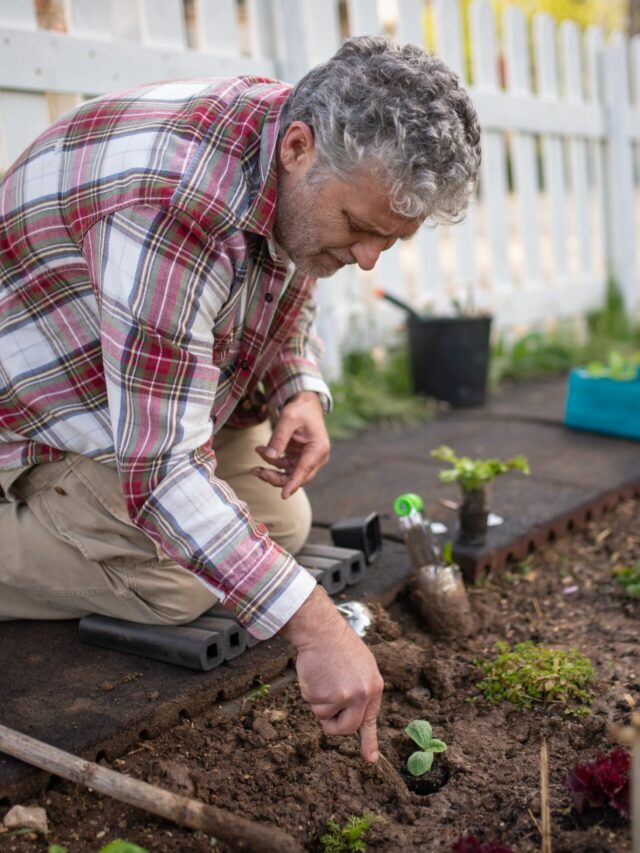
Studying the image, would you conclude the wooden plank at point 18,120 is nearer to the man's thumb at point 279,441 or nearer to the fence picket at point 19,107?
the fence picket at point 19,107

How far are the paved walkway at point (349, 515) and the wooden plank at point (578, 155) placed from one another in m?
1.58

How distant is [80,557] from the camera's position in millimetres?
2334

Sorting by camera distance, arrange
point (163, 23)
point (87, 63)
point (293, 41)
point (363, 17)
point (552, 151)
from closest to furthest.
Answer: point (87, 63)
point (163, 23)
point (293, 41)
point (363, 17)
point (552, 151)

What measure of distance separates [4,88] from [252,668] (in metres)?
2.46

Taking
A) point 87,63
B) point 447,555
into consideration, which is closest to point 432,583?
point 447,555

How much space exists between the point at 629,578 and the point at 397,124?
1.68 metres

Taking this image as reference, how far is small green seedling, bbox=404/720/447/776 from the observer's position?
1.95 metres

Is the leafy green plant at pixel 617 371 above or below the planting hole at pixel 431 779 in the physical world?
above

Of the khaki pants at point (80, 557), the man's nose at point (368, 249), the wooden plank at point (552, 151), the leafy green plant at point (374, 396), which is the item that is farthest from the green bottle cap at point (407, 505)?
the wooden plank at point (552, 151)

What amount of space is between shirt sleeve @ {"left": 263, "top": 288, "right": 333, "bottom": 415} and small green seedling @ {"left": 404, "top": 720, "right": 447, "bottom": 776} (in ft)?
3.13

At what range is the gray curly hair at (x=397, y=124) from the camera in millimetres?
1685

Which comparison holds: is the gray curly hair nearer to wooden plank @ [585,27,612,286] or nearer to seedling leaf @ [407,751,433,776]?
seedling leaf @ [407,751,433,776]

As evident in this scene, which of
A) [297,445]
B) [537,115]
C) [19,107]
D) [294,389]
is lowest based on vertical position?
[297,445]

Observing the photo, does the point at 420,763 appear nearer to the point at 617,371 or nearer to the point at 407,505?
the point at 407,505
